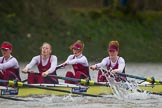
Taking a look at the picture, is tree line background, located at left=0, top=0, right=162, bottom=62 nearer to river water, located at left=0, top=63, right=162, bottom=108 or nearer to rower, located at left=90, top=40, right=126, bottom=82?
rower, located at left=90, top=40, right=126, bottom=82

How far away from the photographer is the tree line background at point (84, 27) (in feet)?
93.0

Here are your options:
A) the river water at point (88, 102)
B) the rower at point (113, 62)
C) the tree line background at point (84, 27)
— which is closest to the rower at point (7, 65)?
the river water at point (88, 102)

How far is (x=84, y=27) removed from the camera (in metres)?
30.8

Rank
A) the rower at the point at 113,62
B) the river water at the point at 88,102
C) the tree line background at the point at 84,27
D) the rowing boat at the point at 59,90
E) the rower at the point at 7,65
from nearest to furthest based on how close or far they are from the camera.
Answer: the river water at the point at 88,102, the rowing boat at the point at 59,90, the rower at the point at 7,65, the rower at the point at 113,62, the tree line background at the point at 84,27

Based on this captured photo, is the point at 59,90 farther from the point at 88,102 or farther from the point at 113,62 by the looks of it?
the point at 113,62

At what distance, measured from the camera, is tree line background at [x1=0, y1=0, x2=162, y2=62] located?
28.4m

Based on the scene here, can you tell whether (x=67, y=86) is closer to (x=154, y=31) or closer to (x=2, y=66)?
(x=2, y=66)

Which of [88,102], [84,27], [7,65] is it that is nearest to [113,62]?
[88,102]

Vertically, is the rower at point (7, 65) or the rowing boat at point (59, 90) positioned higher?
the rower at point (7, 65)

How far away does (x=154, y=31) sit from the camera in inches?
1261

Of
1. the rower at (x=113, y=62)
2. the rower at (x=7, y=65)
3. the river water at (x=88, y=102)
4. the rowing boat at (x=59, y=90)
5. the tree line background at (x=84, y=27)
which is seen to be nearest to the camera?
the river water at (x=88, y=102)

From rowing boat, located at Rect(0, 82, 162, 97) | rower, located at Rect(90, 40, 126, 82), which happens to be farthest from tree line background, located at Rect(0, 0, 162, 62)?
rowing boat, located at Rect(0, 82, 162, 97)

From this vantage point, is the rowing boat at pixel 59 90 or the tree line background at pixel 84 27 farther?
the tree line background at pixel 84 27

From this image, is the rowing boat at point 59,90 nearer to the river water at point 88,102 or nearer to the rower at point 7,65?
the river water at point 88,102
